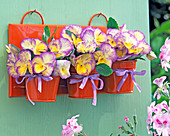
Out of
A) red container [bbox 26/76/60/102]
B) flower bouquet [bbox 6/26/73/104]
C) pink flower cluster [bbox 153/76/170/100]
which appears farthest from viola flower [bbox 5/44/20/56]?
pink flower cluster [bbox 153/76/170/100]

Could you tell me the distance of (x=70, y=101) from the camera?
1.08 metres

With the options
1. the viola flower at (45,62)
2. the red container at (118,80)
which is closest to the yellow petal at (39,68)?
the viola flower at (45,62)

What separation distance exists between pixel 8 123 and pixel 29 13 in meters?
0.39

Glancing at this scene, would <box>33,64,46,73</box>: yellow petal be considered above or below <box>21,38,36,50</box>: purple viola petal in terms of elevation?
below

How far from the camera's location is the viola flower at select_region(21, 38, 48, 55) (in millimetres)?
923

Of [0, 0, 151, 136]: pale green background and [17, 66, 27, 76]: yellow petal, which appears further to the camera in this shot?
[0, 0, 151, 136]: pale green background

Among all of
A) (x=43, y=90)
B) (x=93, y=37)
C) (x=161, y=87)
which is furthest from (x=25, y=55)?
(x=161, y=87)

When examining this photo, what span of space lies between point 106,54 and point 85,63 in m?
0.08

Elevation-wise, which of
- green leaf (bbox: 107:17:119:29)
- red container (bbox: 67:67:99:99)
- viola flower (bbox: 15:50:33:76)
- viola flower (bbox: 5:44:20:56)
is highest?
green leaf (bbox: 107:17:119:29)

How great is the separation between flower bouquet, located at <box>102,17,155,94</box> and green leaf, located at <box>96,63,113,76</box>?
0.06 meters

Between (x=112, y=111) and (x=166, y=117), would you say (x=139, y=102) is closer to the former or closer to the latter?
(x=112, y=111)

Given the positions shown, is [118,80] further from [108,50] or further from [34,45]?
[34,45]

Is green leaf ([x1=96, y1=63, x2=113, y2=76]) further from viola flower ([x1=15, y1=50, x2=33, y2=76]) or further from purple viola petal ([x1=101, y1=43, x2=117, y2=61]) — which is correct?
viola flower ([x1=15, y1=50, x2=33, y2=76])

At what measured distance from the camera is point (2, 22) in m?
1.02
